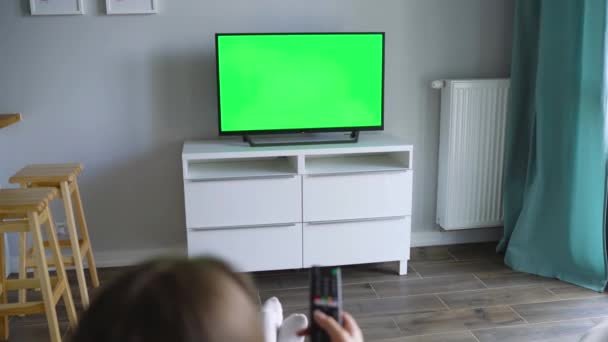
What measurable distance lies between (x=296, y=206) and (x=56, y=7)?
160 cm

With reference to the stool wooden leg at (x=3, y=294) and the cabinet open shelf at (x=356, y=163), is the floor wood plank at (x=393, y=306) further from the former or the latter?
the stool wooden leg at (x=3, y=294)

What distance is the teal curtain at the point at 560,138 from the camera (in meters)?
2.93

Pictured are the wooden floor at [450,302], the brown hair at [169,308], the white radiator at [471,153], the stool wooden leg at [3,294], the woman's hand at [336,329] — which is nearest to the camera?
the brown hair at [169,308]

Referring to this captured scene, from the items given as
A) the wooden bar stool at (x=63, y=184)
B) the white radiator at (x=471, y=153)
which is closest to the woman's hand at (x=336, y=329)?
the wooden bar stool at (x=63, y=184)

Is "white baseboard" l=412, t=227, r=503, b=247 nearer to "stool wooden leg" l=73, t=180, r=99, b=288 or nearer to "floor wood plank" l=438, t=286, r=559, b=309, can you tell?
"floor wood plank" l=438, t=286, r=559, b=309

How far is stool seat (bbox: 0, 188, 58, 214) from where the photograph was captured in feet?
7.04

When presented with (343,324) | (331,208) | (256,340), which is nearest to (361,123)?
(331,208)

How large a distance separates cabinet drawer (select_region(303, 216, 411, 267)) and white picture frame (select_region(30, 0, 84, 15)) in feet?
5.33

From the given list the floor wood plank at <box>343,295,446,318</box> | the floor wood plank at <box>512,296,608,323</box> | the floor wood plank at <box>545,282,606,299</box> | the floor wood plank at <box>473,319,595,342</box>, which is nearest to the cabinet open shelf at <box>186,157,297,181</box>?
the floor wood plank at <box>343,295,446,318</box>

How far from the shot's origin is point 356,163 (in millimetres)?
3238

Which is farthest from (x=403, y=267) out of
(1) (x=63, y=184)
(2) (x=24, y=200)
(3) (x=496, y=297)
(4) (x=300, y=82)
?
(2) (x=24, y=200)

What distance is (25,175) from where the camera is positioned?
103 inches

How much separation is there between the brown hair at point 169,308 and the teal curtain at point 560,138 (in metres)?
2.76

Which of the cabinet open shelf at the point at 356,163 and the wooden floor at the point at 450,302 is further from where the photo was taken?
the cabinet open shelf at the point at 356,163
